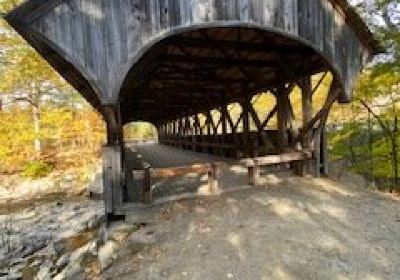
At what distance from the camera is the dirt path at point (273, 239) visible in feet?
17.0

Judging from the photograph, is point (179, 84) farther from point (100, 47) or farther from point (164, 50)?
point (100, 47)

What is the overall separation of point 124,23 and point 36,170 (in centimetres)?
1605

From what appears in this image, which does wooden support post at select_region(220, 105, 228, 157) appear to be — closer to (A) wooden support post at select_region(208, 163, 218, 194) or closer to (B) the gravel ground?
(B) the gravel ground

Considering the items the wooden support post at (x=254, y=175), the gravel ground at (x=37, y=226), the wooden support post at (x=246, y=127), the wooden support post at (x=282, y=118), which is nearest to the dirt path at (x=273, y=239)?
the wooden support post at (x=254, y=175)

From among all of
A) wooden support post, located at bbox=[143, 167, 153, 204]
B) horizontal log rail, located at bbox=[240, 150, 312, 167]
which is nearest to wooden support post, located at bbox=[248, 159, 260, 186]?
horizontal log rail, located at bbox=[240, 150, 312, 167]

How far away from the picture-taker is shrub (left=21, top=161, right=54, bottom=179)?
69.3 feet

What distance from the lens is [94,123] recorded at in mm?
27828

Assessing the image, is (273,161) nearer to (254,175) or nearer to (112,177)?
(254,175)

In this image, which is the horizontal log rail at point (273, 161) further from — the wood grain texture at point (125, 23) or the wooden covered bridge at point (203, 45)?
the wood grain texture at point (125, 23)

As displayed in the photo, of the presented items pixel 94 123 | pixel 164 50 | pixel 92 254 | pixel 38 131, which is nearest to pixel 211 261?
pixel 92 254

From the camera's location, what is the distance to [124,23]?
24.1 feet

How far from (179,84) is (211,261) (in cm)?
1281

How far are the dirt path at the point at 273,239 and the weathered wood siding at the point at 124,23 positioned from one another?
110 inches

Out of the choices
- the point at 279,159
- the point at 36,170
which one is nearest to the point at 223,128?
the point at 279,159
